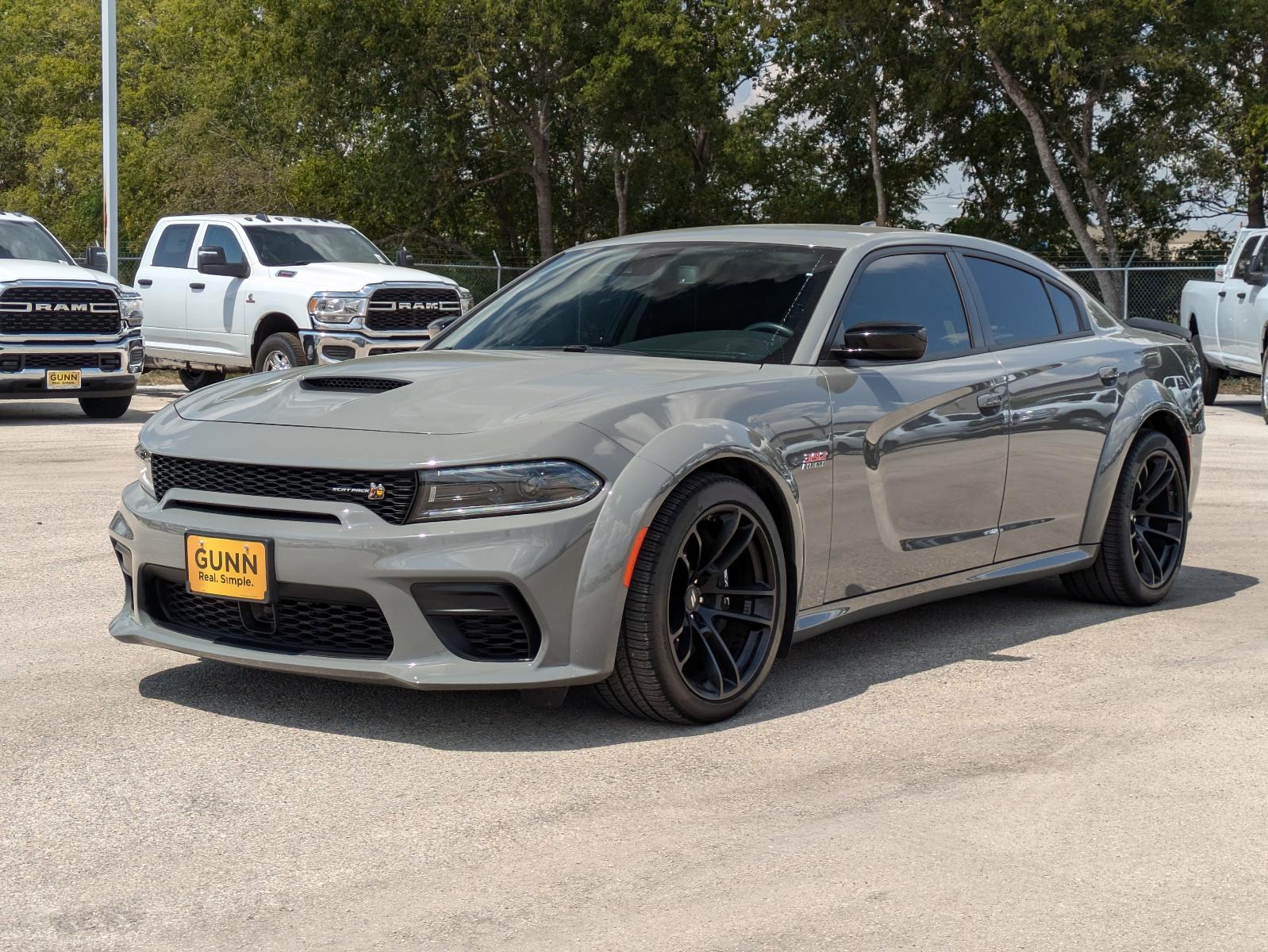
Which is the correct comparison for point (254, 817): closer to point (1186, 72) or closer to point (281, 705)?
point (281, 705)

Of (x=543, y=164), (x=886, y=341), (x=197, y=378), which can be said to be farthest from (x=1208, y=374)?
(x=543, y=164)

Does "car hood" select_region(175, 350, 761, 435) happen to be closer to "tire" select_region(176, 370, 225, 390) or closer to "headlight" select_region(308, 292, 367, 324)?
"headlight" select_region(308, 292, 367, 324)

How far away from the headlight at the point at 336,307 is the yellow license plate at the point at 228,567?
40.1 ft

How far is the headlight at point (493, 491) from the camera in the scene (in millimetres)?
4719

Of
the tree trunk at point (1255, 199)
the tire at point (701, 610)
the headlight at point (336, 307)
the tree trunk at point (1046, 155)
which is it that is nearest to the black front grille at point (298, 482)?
the tire at point (701, 610)

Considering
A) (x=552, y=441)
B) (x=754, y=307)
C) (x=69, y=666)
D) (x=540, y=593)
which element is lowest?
(x=69, y=666)

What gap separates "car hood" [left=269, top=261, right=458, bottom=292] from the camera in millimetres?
17203

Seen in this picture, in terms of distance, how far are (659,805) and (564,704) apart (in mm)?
1089

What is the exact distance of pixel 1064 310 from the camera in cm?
727

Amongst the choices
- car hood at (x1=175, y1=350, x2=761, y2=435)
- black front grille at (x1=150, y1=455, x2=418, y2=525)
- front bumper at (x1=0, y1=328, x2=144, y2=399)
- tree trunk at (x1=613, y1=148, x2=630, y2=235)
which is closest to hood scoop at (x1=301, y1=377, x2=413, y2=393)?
car hood at (x1=175, y1=350, x2=761, y2=435)

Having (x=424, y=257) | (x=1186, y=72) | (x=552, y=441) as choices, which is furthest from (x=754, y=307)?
(x=424, y=257)

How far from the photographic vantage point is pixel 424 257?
137 feet

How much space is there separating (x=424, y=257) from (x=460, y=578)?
1484 inches

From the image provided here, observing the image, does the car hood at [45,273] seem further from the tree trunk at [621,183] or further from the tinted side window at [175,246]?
the tree trunk at [621,183]
